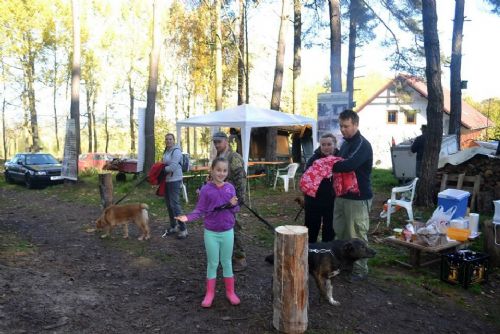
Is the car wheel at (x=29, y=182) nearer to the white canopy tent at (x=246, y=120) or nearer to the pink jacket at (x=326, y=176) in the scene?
the white canopy tent at (x=246, y=120)

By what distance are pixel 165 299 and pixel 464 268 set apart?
3.56m

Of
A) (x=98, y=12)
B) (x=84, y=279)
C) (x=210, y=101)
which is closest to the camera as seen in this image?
(x=84, y=279)

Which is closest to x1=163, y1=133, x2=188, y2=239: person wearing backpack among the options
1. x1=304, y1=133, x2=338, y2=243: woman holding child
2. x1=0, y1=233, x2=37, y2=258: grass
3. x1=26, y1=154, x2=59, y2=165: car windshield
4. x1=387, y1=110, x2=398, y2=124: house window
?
x1=0, y1=233, x2=37, y2=258: grass

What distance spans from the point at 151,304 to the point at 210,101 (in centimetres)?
2514

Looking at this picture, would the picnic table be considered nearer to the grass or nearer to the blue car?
the grass

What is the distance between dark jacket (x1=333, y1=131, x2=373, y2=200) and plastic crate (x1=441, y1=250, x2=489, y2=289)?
1.60 metres

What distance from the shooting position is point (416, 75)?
13.8 metres

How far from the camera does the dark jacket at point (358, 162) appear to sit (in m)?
4.05

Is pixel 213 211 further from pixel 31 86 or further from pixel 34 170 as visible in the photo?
pixel 31 86

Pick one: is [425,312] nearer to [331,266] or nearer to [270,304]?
[331,266]

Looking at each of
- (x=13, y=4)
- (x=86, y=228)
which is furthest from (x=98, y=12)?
(x=86, y=228)

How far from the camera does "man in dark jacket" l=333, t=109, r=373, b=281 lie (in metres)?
4.07

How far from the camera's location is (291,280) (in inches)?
131

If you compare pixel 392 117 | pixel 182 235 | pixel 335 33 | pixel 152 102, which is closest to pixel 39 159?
pixel 152 102
